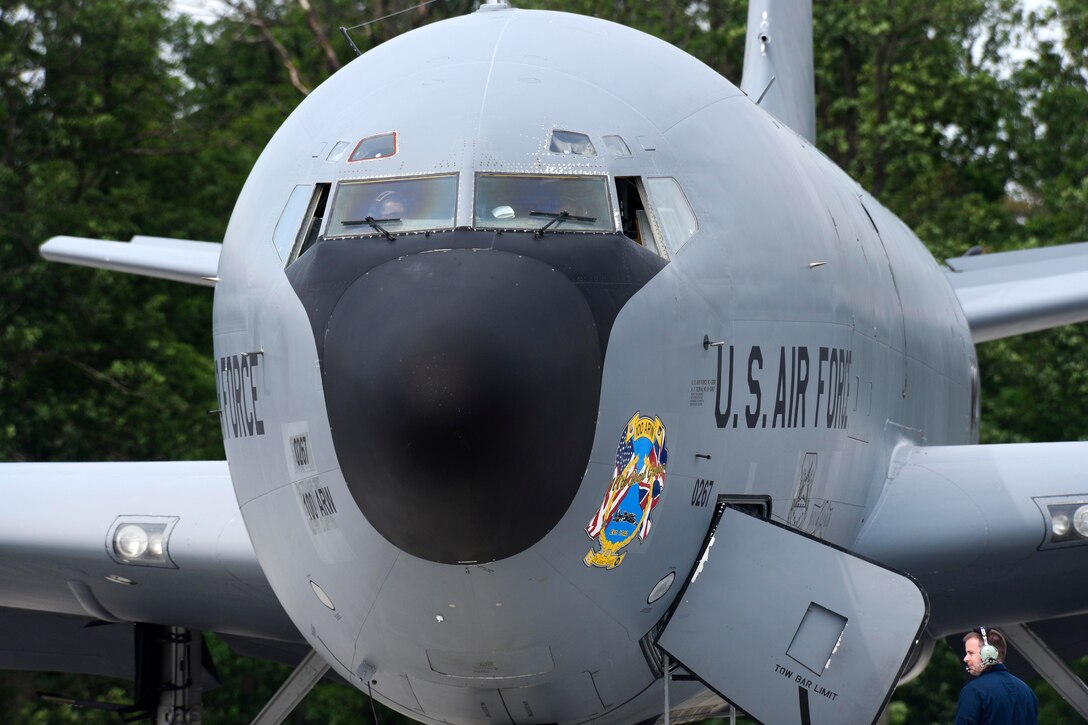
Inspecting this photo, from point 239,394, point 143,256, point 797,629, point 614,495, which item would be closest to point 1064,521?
point 797,629

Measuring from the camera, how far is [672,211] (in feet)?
21.9

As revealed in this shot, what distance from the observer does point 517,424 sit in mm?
5457

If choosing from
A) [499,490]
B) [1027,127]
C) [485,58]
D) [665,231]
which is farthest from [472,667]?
[1027,127]

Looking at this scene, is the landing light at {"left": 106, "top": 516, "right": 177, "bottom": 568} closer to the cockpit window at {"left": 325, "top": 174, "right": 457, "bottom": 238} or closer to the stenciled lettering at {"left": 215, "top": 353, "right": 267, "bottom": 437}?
the stenciled lettering at {"left": 215, "top": 353, "right": 267, "bottom": 437}

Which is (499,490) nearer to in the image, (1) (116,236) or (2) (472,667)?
(2) (472,667)

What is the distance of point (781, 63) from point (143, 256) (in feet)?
20.8

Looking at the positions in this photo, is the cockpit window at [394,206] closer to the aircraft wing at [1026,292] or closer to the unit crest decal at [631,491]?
the unit crest decal at [631,491]

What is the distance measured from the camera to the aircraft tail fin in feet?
49.7

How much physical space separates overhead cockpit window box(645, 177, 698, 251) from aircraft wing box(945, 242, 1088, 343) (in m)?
7.70

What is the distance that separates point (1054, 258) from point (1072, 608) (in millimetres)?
5693

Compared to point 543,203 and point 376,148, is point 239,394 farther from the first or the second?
point 543,203

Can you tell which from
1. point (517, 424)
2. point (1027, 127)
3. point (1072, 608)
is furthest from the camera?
point (1027, 127)

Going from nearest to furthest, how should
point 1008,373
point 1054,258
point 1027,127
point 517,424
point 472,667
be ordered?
1. point 517,424
2. point 472,667
3. point 1054,258
4. point 1008,373
5. point 1027,127

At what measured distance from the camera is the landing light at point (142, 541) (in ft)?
30.1
